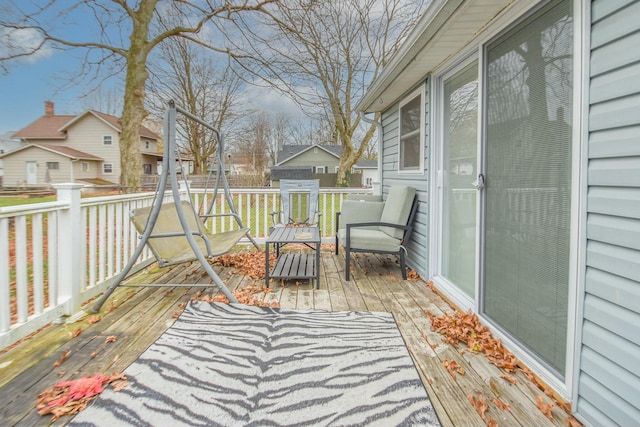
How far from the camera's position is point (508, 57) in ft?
7.50

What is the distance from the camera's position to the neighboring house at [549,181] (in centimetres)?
142

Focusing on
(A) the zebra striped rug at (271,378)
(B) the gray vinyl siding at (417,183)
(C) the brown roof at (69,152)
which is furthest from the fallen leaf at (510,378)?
(C) the brown roof at (69,152)

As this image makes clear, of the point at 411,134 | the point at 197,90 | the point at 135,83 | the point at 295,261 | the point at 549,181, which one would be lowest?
the point at 295,261

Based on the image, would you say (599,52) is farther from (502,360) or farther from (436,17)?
(502,360)

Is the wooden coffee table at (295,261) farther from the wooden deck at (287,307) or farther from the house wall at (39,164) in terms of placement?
the house wall at (39,164)

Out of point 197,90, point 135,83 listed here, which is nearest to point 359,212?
point 135,83

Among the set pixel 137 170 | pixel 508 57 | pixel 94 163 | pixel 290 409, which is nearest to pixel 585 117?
pixel 508 57

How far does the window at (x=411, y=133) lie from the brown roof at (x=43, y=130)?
27.0 meters

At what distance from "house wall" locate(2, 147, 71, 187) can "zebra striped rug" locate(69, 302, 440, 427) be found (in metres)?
25.7

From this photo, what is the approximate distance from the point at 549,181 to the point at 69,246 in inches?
132

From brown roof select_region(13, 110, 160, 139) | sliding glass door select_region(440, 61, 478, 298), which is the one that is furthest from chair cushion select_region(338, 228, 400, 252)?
brown roof select_region(13, 110, 160, 139)

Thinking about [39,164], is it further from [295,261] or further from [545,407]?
[545,407]

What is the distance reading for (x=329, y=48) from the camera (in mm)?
12766

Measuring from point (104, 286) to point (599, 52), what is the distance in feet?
13.1
